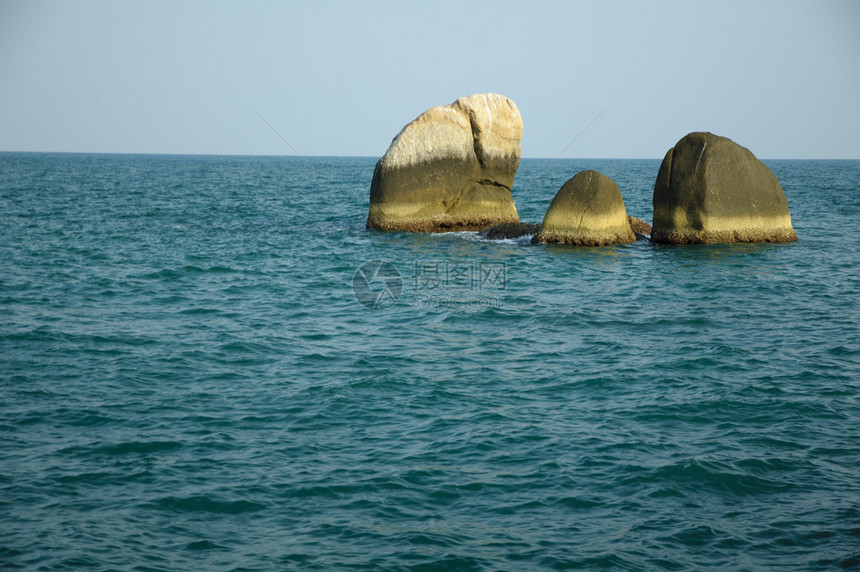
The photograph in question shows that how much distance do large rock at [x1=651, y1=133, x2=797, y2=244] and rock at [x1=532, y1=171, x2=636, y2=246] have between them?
1758 millimetres

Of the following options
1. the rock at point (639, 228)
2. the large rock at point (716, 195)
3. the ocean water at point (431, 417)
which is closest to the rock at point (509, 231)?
the rock at point (639, 228)

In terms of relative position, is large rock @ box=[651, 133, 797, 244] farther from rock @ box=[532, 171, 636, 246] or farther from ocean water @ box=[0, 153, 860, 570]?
ocean water @ box=[0, 153, 860, 570]

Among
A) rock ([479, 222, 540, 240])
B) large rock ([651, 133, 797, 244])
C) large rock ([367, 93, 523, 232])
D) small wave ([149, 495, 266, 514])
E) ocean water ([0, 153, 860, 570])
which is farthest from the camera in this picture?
large rock ([367, 93, 523, 232])

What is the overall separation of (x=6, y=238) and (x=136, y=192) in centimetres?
2990

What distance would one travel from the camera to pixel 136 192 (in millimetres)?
56562

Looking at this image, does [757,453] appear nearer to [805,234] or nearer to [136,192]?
[805,234]

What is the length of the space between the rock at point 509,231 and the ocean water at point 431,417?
5.59 meters

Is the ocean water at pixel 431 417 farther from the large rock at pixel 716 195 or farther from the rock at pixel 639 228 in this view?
the rock at pixel 639 228

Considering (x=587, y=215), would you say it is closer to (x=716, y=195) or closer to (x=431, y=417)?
(x=716, y=195)

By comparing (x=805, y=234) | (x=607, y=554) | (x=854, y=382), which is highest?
(x=805, y=234)

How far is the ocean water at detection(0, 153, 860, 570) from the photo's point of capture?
7723mm

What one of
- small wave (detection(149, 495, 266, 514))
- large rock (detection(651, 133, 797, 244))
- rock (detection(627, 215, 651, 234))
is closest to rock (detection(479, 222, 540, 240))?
rock (detection(627, 215, 651, 234))

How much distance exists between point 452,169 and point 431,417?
18709 mm

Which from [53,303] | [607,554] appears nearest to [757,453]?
[607,554]
